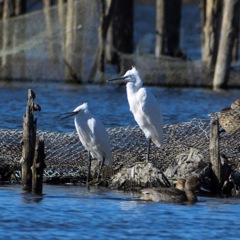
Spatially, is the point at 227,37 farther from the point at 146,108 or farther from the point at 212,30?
the point at 146,108

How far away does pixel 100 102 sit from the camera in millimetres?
23391

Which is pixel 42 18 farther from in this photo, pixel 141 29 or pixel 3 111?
pixel 141 29

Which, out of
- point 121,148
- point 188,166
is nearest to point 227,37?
point 121,148

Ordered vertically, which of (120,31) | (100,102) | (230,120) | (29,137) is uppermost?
(120,31)

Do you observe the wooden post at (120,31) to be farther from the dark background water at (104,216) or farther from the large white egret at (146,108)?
the dark background water at (104,216)

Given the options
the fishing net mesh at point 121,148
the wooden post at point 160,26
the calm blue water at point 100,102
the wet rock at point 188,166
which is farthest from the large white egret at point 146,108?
the wooden post at point 160,26

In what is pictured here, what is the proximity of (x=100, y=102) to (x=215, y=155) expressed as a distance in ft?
35.1

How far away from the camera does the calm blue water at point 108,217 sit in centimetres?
1012

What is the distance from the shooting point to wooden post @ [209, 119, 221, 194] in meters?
12.8

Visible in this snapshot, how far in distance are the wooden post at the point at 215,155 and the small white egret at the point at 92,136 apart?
133cm

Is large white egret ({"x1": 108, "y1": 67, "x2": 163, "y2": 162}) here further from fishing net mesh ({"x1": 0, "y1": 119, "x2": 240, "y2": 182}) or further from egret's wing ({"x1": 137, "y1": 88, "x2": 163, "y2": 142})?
fishing net mesh ({"x1": 0, "y1": 119, "x2": 240, "y2": 182})

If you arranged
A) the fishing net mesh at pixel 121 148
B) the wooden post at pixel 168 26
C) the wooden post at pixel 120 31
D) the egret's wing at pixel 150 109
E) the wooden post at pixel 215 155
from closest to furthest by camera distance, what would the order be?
1. the wooden post at pixel 215 155
2. the egret's wing at pixel 150 109
3. the fishing net mesh at pixel 121 148
4. the wooden post at pixel 168 26
5. the wooden post at pixel 120 31

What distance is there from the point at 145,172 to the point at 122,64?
13.6 m

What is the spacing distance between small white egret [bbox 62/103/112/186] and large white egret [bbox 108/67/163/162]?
56 centimetres
